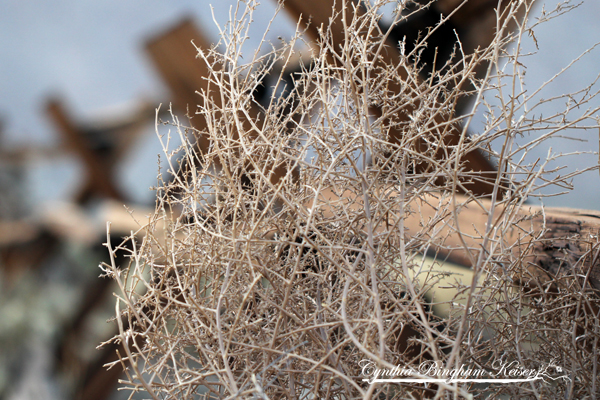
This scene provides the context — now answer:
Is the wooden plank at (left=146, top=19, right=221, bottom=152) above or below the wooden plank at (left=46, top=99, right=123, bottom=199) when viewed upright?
above

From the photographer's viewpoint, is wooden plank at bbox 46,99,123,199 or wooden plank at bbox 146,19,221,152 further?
wooden plank at bbox 46,99,123,199

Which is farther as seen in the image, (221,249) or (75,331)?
(75,331)

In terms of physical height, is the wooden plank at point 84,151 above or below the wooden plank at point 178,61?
below

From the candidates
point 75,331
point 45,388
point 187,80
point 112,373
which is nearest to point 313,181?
point 187,80

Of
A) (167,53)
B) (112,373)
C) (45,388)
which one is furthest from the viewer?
(45,388)

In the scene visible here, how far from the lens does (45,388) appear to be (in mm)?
1775

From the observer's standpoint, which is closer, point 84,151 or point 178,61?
point 178,61

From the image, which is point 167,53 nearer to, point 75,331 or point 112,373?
point 112,373

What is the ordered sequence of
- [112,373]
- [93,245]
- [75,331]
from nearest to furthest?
[112,373], [93,245], [75,331]

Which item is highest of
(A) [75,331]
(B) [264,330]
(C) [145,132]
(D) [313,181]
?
(D) [313,181]

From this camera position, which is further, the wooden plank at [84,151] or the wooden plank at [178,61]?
the wooden plank at [84,151]

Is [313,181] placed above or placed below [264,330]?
above

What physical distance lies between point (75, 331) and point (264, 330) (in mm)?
1560

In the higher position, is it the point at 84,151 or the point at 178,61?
the point at 178,61
